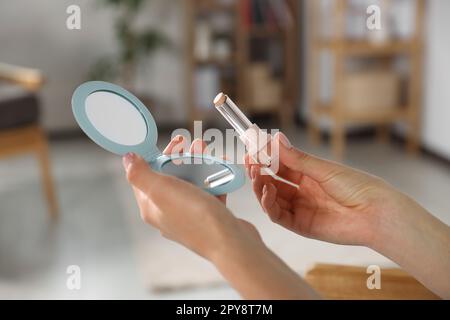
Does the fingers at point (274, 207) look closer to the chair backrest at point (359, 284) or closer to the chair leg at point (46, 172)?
the chair backrest at point (359, 284)

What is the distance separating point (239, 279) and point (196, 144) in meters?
0.20

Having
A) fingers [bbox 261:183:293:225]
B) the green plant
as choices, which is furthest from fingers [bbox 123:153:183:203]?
the green plant

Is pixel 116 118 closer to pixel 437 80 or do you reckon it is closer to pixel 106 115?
pixel 106 115

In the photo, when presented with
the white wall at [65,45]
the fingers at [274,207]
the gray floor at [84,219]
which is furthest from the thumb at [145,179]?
the white wall at [65,45]

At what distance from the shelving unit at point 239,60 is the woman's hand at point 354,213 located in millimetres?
2967

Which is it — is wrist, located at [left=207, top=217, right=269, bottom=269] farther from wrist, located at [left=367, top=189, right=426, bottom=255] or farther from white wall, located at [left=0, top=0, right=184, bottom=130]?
white wall, located at [left=0, top=0, right=184, bottom=130]

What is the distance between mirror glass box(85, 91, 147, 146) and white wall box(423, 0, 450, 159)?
264 cm

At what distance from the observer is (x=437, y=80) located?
309 cm

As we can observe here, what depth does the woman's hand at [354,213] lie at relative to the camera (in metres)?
0.66

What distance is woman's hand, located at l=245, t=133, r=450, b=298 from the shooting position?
0.66 metres

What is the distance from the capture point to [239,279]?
0.48 metres

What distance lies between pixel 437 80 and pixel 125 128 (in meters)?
2.75
